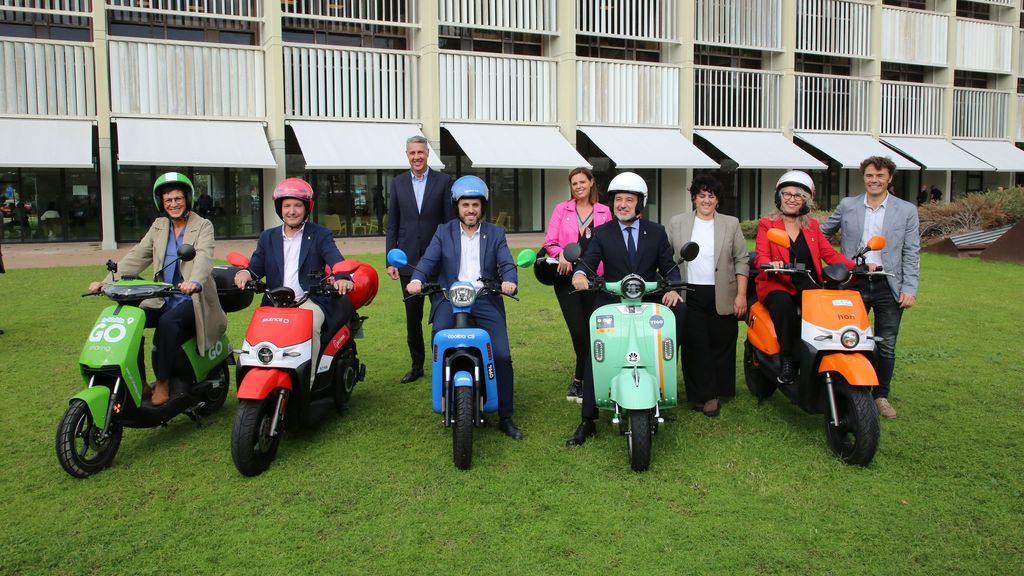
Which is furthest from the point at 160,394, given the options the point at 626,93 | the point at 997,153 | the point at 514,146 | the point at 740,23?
the point at 997,153

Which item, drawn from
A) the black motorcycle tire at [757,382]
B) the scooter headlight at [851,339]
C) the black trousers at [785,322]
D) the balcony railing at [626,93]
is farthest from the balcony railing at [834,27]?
A: the scooter headlight at [851,339]

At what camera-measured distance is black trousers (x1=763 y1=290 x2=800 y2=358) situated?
5250 millimetres

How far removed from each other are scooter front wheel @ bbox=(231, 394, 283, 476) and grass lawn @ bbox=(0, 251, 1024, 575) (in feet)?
0.31

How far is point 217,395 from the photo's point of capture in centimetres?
572

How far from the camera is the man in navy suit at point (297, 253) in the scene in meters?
5.25

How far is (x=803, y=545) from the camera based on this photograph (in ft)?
12.2

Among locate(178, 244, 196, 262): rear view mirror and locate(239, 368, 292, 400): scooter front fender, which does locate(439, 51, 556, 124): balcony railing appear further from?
locate(239, 368, 292, 400): scooter front fender

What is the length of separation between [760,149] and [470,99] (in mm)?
9375

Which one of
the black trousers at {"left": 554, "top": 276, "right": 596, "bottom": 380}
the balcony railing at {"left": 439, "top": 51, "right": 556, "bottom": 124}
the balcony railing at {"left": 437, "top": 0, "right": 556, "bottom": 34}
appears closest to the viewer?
the black trousers at {"left": 554, "top": 276, "right": 596, "bottom": 380}

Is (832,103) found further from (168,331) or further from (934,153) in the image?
(168,331)

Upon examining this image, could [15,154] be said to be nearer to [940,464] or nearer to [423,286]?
[423,286]

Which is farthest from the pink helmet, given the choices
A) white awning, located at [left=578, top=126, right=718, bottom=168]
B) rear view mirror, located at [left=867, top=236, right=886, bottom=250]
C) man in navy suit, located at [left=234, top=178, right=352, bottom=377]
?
white awning, located at [left=578, top=126, right=718, bottom=168]

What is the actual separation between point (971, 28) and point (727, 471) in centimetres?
3213

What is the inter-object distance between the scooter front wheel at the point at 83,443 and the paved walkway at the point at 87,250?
1266 centimetres
